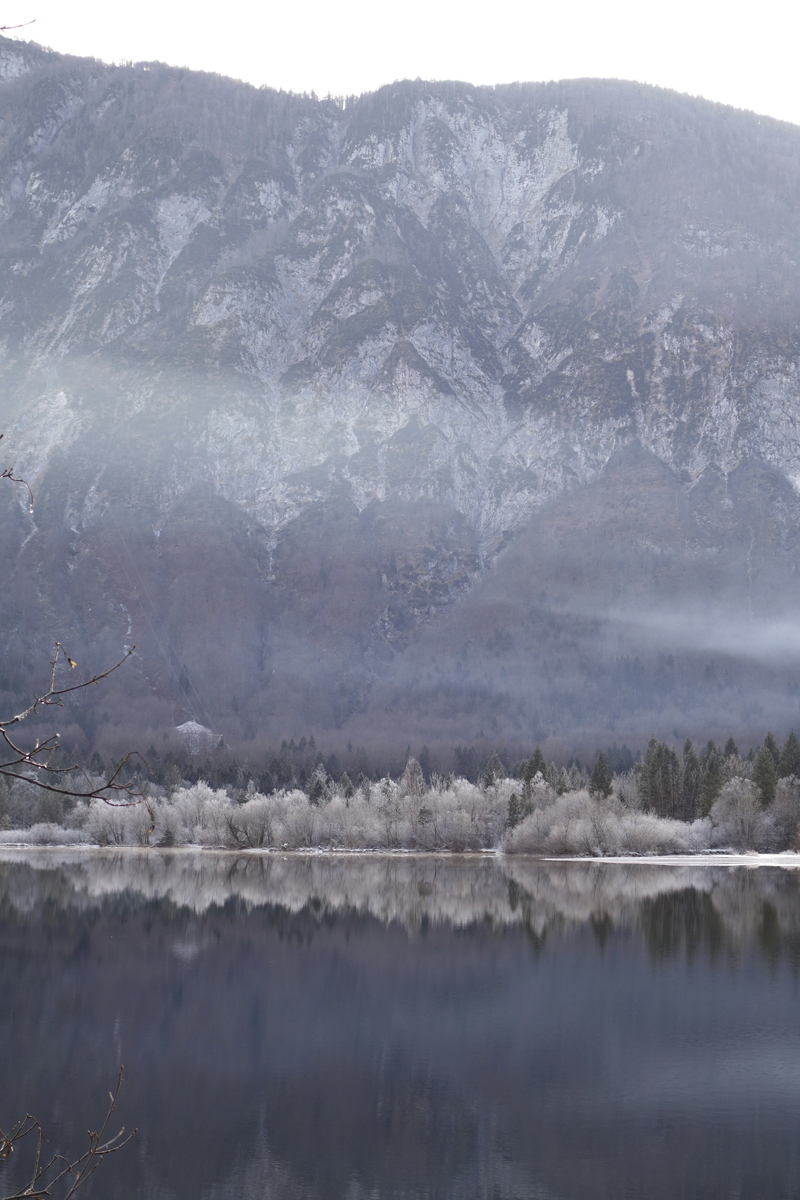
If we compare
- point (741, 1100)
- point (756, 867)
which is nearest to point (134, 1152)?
point (741, 1100)

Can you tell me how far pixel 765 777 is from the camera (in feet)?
411

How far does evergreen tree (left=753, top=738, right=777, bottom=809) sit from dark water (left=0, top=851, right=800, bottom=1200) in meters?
39.6

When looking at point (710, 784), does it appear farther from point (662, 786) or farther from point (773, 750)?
point (773, 750)

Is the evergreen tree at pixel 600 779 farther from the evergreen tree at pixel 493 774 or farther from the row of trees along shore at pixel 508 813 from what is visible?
the evergreen tree at pixel 493 774

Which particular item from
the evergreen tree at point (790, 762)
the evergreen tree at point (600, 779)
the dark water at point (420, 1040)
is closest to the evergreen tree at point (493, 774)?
the evergreen tree at point (600, 779)

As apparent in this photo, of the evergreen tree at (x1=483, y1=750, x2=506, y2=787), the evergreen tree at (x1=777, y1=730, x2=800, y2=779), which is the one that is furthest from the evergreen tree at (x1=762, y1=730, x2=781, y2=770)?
the evergreen tree at (x1=483, y1=750, x2=506, y2=787)

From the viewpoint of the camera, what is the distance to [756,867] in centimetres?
10856

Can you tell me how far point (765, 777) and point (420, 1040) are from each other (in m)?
90.8

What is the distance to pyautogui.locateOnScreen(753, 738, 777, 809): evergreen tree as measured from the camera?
125 m

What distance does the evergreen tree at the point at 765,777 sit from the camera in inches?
4919

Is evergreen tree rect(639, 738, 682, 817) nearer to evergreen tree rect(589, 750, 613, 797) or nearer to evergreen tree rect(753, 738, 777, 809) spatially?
evergreen tree rect(589, 750, 613, 797)

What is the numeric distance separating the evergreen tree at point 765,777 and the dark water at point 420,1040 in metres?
39.6

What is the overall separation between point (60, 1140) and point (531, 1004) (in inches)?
977

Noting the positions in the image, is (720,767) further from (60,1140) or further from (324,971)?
(60,1140)
